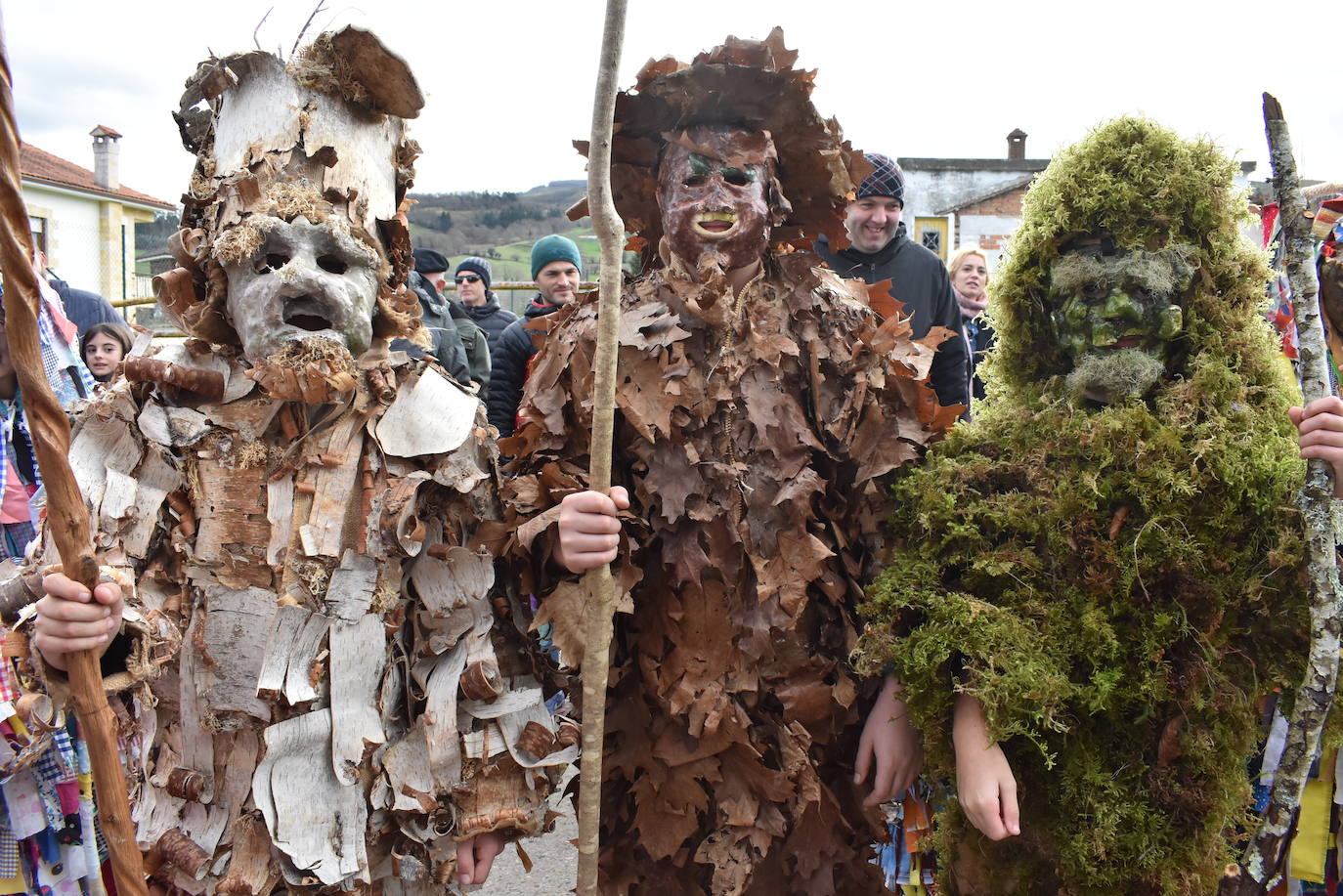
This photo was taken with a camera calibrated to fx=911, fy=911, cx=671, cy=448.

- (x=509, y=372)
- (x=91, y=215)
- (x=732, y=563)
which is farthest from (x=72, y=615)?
(x=91, y=215)

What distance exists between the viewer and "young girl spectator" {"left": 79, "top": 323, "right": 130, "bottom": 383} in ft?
13.6

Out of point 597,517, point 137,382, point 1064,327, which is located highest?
point 1064,327

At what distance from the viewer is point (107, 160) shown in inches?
770

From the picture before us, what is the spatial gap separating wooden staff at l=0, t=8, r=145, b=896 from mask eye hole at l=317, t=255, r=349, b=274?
641mm

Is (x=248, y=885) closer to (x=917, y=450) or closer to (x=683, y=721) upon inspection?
(x=683, y=721)

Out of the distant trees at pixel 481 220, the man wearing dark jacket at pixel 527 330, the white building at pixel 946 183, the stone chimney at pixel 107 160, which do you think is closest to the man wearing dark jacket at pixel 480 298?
the man wearing dark jacket at pixel 527 330

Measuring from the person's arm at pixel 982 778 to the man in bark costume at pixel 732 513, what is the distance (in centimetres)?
23

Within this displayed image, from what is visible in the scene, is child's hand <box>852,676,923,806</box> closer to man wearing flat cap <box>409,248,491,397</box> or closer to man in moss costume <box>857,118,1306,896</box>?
man in moss costume <box>857,118,1306,896</box>

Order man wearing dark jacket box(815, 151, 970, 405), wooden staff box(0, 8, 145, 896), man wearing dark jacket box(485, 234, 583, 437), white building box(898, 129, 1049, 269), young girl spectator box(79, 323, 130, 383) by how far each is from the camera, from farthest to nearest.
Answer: white building box(898, 129, 1049, 269) < young girl spectator box(79, 323, 130, 383) < man wearing dark jacket box(485, 234, 583, 437) < man wearing dark jacket box(815, 151, 970, 405) < wooden staff box(0, 8, 145, 896)

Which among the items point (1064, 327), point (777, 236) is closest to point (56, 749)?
point (777, 236)

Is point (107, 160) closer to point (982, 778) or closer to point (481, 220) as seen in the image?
point (481, 220)

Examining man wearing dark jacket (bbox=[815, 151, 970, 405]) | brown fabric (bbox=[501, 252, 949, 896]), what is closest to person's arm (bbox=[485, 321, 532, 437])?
man wearing dark jacket (bbox=[815, 151, 970, 405])

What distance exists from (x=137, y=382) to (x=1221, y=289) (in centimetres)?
250

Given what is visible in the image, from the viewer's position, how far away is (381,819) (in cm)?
204
